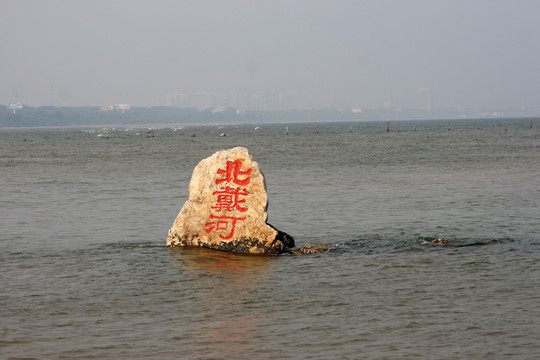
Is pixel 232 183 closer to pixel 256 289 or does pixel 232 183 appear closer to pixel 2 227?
pixel 256 289

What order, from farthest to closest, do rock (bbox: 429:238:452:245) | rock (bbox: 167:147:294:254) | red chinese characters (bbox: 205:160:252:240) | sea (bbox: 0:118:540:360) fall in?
rock (bbox: 429:238:452:245)
red chinese characters (bbox: 205:160:252:240)
rock (bbox: 167:147:294:254)
sea (bbox: 0:118:540:360)

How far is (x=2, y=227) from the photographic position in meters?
20.0

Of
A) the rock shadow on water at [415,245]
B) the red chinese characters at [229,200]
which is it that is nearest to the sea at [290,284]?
the rock shadow on water at [415,245]

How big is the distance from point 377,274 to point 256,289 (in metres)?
2.48

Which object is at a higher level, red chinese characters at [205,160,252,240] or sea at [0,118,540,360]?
red chinese characters at [205,160,252,240]

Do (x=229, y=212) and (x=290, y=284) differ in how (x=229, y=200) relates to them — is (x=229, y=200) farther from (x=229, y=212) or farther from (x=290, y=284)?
(x=290, y=284)

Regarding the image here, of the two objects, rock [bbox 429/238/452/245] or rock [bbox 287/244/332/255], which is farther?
rock [bbox 429/238/452/245]

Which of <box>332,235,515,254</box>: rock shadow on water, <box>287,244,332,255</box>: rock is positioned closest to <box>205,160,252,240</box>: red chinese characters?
<box>287,244,332,255</box>: rock

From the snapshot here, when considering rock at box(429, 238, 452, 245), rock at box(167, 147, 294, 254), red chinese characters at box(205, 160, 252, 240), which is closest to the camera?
rock at box(167, 147, 294, 254)

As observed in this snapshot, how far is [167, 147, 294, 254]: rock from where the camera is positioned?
1576 cm

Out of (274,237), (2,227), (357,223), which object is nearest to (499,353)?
(274,237)

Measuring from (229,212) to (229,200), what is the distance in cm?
27

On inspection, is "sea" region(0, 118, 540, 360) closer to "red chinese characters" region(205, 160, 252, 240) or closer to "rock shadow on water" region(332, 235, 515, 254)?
"rock shadow on water" region(332, 235, 515, 254)

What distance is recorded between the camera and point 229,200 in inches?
627
